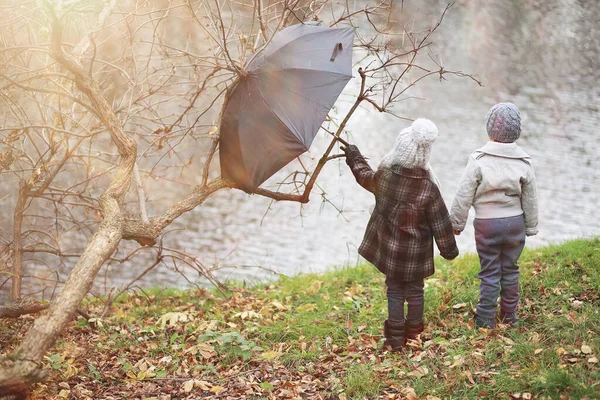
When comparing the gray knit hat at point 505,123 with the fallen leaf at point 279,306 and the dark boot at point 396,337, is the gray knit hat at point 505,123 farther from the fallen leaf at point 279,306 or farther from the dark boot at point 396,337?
the fallen leaf at point 279,306

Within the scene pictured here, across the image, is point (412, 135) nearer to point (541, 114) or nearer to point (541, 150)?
point (541, 150)

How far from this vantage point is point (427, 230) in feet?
13.4

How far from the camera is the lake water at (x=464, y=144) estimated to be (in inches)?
365

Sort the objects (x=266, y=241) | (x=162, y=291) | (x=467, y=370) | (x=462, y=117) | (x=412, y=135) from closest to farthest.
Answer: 1. (x=467, y=370)
2. (x=412, y=135)
3. (x=162, y=291)
4. (x=266, y=241)
5. (x=462, y=117)

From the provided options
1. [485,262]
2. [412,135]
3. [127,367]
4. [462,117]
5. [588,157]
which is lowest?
[127,367]

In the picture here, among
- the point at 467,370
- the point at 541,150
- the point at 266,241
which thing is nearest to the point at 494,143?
the point at 467,370

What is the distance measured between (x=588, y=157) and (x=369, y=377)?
396 inches

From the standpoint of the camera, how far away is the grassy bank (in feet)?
11.4

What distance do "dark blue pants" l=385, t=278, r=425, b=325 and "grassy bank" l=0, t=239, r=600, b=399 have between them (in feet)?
0.75

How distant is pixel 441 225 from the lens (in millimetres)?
4008

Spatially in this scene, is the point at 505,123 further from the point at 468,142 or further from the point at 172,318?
the point at 468,142

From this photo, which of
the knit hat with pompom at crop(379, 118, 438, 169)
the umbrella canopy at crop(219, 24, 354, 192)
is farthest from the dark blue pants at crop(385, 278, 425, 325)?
the umbrella canopy at crop(219, 24, 354, 192)

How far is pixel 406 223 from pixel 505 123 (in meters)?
0.94

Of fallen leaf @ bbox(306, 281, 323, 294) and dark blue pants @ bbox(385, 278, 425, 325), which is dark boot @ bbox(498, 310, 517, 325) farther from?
fallen leaf @ bbox(306, 281, 323, 294)
